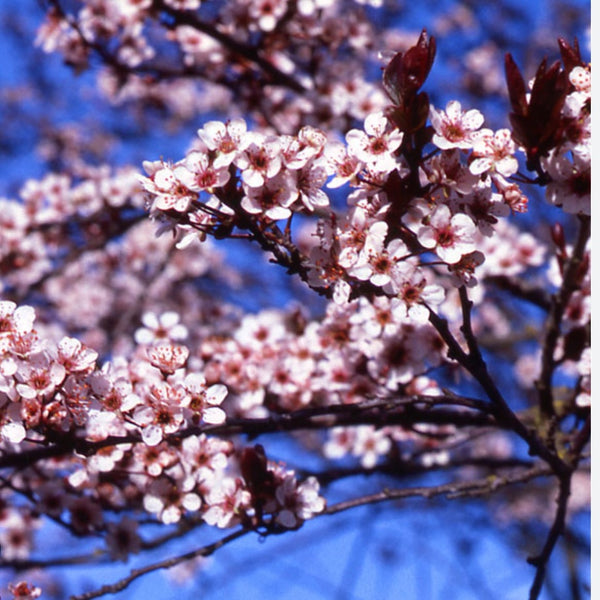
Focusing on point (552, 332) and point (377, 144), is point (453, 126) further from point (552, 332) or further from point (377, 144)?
point (552, 332)

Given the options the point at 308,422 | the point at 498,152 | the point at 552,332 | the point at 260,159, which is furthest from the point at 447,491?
the point at 260,159

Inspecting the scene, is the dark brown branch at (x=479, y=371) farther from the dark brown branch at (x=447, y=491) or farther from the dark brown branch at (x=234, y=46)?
the dark brown branch at (x=234, y=46)

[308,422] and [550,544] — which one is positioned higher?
[308,422]

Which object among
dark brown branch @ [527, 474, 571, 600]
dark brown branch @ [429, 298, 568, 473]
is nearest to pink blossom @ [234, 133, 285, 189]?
dark brown branch @ [429, 298, 568, 473]

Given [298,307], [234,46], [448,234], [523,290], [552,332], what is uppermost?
[234,46]

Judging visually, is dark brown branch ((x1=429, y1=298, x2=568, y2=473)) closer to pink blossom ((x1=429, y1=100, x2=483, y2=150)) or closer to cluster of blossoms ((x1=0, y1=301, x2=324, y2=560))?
pink blossom ((x1=429, y1=100, x2=483, y2=150))

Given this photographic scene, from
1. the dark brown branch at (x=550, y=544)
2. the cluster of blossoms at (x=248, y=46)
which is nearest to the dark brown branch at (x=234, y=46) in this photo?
the cluster of blossoms at (x=248, y=46)

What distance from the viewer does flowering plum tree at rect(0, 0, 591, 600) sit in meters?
1.75

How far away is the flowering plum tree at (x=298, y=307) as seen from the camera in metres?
1.75

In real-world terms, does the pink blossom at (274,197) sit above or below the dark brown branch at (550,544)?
above

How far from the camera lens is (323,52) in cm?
461

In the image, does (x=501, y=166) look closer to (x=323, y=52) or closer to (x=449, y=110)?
(x=449, y=110)

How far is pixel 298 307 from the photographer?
10.8ft

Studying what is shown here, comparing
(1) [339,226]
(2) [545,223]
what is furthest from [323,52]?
(1) [339,226]
